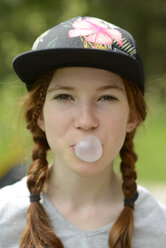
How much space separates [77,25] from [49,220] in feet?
3.15

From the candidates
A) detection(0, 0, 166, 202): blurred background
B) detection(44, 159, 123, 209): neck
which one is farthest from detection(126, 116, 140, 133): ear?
detection(0, 0, 166, 202): blurred background

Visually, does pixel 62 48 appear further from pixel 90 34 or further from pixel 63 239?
pixel 63 239

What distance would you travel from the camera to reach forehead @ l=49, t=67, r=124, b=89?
1.75 metres

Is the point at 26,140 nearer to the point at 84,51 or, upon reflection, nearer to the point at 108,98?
the point at 108,98

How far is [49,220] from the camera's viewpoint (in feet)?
6.35

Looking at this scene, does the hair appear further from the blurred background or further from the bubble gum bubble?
the blurred background

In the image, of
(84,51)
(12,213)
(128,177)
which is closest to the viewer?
(84,51)

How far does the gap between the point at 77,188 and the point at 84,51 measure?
2.42ft

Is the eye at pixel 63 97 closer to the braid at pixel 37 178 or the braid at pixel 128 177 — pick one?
the braid at pixel 37 178

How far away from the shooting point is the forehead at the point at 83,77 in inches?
69.0

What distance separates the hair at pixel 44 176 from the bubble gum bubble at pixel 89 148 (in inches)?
13.2

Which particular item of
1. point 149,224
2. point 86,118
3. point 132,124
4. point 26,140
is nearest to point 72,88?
point 86,118

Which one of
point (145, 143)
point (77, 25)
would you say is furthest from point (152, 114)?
point (145, 143)

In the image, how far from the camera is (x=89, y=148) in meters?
1.69
